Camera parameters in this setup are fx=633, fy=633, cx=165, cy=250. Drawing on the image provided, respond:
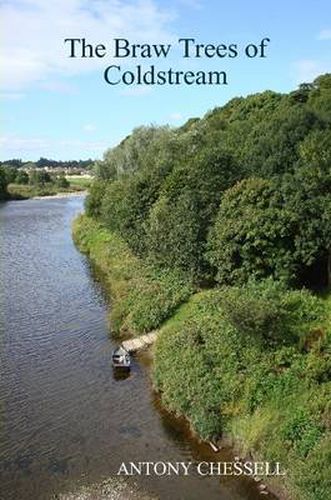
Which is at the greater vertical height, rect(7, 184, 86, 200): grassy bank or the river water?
rect(7, 184, 86, 200): grassy bank

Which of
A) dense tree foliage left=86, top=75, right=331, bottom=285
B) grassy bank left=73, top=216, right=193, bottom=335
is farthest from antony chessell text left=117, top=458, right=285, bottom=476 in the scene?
grassy bank left=73, top=216, right=193, bottom=335

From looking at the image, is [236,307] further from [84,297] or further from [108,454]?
[84,297]

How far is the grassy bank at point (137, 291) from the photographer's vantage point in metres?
33.5

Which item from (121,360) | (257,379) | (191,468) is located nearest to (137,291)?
(121,360)

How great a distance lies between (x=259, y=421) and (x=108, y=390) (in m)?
8.17

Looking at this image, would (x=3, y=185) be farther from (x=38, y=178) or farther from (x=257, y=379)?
(x=257, y=379)

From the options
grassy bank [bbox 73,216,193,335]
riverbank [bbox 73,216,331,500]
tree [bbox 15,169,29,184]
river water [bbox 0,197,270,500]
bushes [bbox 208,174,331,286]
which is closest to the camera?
riverbank [bbox 73,216,331,500]

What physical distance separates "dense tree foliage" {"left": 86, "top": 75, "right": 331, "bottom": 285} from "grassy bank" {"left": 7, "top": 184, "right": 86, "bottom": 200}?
79.4 metres

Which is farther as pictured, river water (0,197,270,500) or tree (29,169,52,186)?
tree (29,169,52,186)

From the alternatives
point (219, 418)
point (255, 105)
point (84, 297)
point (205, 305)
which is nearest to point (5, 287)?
point (84, 297)

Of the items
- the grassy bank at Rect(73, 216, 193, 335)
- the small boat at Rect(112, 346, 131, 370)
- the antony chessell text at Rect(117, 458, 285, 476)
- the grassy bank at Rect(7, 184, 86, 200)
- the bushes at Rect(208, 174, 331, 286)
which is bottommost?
the antony chessell text at Rect(117, 458, 285, 476)

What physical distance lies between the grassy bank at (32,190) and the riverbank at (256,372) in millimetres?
103261

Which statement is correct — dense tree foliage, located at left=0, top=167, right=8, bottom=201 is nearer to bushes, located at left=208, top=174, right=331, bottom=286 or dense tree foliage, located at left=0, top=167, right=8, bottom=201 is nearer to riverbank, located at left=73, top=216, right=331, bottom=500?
riverbank, located at left=73, top=216, right=331, bottom=500

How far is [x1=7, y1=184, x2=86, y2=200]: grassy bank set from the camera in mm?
131375
